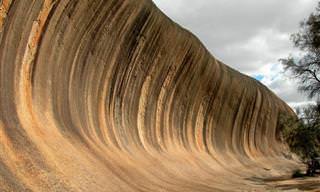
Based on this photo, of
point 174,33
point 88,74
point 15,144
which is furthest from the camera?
point 174,33

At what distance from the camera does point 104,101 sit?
19625mm

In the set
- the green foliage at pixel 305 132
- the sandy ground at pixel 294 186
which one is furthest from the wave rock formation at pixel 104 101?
the green foliage at pixel 305 132

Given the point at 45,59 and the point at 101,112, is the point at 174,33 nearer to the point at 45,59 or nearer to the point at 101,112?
the point at 101,112

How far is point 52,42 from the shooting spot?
15.2m

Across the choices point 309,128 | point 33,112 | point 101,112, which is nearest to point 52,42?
point 33,112

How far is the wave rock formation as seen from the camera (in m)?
11.8

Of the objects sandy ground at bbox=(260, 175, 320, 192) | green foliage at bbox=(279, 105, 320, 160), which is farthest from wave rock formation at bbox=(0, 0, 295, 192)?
green foliage at bbox=(279, 105, 320, 160)

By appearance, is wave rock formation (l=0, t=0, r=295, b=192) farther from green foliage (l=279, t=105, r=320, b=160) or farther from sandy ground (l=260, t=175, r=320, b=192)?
green foliage (l=279, t=105, r=320, b=160)

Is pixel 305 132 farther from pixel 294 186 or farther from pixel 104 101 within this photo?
pixel 104 101

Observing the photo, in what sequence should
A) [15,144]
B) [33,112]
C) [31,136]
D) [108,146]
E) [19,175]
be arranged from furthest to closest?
1. [108,146]
2. [33,112]
3. [31,136]
4. [15,144]
5. [19,175]

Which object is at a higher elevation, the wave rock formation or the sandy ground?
the wave rock formation

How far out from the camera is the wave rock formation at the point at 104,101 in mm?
11789

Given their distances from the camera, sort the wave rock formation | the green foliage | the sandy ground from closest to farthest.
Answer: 1. the wave rock formation
2. the sandy ground
3. the green foliage

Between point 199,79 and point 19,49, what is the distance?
22.2 metres
